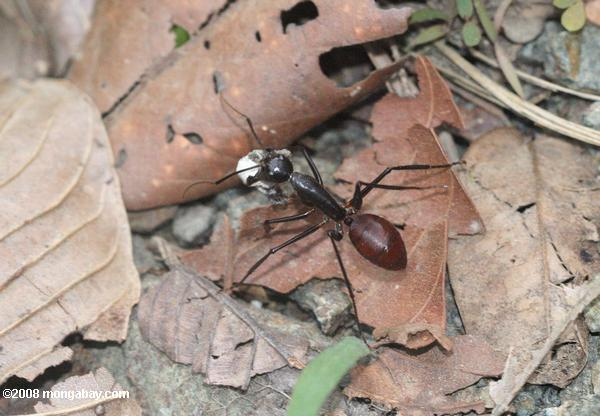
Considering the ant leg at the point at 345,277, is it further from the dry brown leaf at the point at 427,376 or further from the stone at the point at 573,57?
the stone at the point at 573,57

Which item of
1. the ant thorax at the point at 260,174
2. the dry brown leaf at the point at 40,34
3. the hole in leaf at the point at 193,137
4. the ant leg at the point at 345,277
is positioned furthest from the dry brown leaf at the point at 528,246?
the dry brown leaf at the point at 40,34

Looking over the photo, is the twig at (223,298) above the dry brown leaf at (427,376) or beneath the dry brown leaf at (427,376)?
above

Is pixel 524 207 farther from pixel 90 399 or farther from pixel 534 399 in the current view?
pixel 90 399

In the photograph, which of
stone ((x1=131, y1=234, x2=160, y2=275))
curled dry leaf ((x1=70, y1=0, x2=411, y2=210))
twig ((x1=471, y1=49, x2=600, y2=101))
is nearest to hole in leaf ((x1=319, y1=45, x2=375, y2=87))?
curled dry leaf ((x1=70, y1=0, x2=411, y2=210))

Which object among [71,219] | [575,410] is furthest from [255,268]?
[575,410]

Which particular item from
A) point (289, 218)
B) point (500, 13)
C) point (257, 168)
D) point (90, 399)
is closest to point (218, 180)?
point (257, 168)

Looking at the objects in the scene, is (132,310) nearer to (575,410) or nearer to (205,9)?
(205,9)
